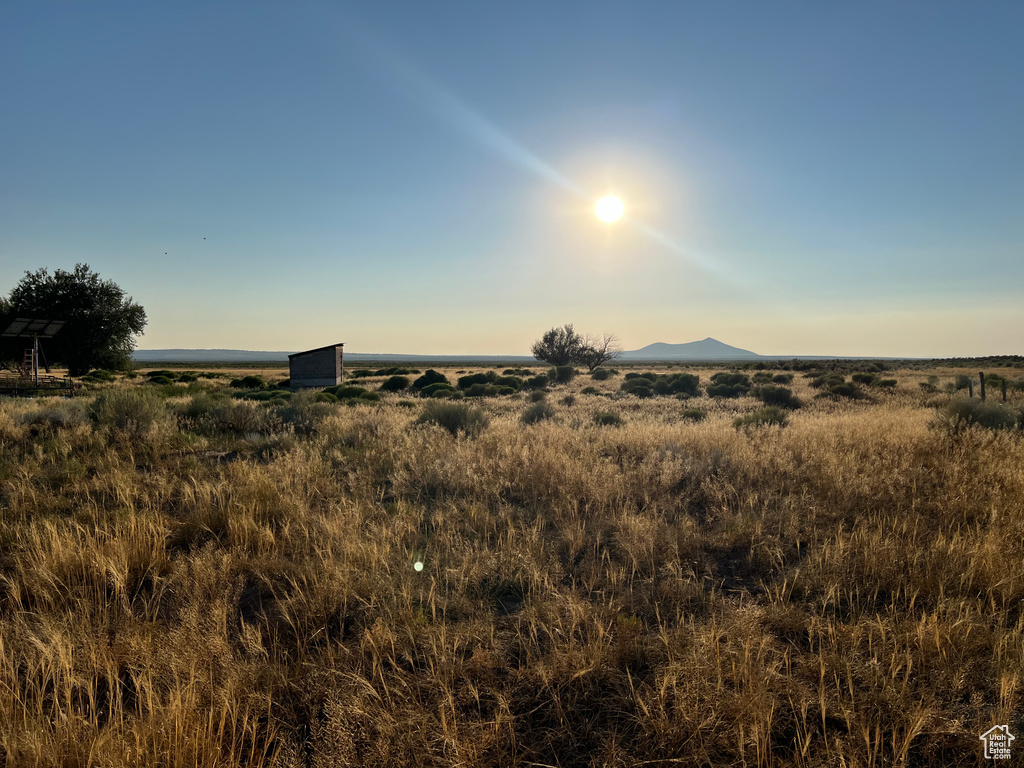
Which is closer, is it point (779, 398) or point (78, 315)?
point (779, 398)

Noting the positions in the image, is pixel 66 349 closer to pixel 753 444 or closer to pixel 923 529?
pixel 753 444

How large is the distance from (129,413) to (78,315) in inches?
1401

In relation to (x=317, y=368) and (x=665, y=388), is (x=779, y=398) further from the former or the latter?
(x=317, y=368)

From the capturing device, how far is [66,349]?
1399 inches

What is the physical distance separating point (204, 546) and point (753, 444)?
8.18 metres

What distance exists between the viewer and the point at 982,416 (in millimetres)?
10188

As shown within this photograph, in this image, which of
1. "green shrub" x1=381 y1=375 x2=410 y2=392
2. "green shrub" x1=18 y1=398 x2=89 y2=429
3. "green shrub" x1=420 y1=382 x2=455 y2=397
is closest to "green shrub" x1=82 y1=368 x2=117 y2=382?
"green shrub" x1=381 y1=375 x2=410 y2=392

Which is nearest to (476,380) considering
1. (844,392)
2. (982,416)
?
(844,392)

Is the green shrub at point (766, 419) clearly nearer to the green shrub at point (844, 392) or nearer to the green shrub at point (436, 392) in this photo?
the green shrub at point (844, 392)

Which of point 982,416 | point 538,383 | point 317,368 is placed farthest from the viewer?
point 538,383

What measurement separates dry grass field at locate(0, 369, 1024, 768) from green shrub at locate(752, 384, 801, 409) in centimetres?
1350

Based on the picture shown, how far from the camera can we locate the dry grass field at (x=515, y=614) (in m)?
2.32

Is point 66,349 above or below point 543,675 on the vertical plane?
above

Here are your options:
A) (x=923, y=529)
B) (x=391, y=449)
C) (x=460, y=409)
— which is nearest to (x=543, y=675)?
(x=923, y=529)
